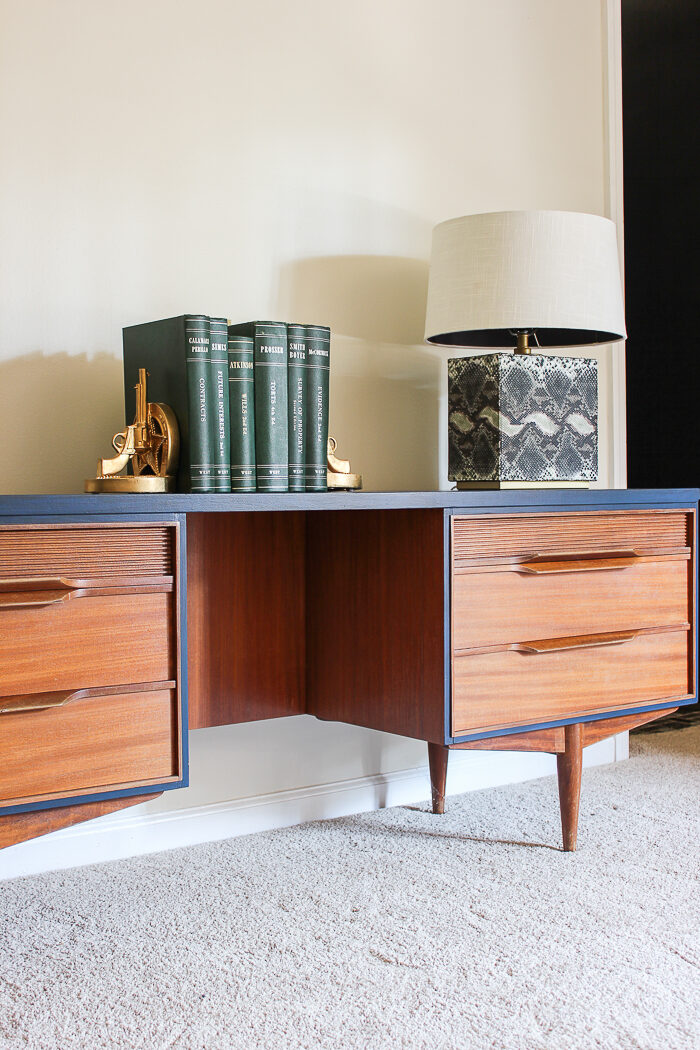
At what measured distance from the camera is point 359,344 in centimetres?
204

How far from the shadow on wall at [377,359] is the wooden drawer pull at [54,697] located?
0.84 m

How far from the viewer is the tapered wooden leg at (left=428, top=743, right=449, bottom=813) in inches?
79.8

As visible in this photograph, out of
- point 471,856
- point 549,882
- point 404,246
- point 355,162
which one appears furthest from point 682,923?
point 355,162

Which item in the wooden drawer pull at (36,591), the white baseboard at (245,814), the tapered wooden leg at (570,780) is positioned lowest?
the white baseboard at (245,814)

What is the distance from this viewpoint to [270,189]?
6.29 feet

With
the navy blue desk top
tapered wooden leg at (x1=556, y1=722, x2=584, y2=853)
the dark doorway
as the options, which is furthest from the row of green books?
the dark doorway

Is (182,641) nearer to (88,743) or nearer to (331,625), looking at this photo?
(88,743)

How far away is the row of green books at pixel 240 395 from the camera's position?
148 centimetres

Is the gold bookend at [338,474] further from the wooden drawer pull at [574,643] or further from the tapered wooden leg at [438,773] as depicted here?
the tapered wooden leg at [438,773]

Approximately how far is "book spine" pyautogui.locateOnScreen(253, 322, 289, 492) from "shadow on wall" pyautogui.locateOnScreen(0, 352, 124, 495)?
33cm

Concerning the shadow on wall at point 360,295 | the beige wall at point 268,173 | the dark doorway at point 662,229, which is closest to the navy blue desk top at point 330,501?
the beige wall at point 268,173

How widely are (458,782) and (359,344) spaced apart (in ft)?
3.17

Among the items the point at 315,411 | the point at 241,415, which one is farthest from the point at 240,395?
the point at 315,411

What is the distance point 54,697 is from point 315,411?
62cm
